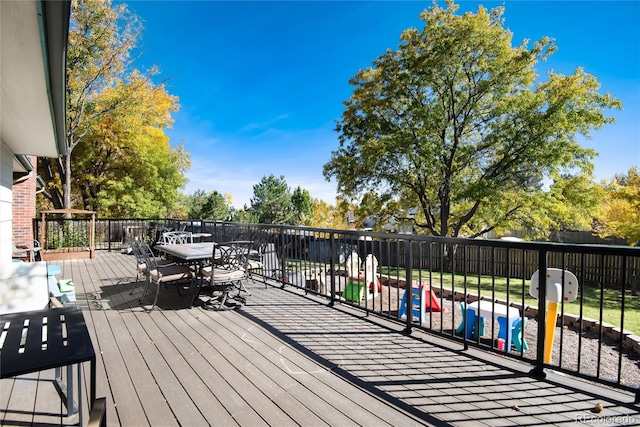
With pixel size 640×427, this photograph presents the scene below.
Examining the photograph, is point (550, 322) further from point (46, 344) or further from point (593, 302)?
point (593, 302)

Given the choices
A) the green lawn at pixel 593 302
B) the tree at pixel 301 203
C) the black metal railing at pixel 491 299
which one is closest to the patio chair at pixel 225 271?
the black metal railing at pixel 491 299

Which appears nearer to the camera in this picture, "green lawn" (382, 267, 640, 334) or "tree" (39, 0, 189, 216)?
"green lawn" (382, 267, 640, 334)

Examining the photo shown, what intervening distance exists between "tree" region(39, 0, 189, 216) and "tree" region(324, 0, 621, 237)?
31.1 ft

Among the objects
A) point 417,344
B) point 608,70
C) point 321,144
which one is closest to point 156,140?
point 321,144

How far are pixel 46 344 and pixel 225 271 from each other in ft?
8.89

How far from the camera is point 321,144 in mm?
25797

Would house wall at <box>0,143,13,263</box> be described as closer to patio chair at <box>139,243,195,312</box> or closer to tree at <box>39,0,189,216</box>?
patio chair at <box>139,243,195,312</box>

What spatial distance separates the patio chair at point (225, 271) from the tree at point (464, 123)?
29.1 feet

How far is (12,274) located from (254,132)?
24317 mm

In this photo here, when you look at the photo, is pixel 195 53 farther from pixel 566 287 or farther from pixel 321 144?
pixel 566 287

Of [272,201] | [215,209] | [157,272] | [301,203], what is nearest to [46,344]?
[157,272]

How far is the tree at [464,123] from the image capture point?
10.6m

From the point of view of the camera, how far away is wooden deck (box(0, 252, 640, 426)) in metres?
1.92

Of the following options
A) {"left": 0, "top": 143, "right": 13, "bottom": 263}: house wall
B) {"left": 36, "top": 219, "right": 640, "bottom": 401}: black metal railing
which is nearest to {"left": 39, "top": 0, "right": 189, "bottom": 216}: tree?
{"left": 36, "top": 219, "right": 640, "bottom": 401}: black metal railing
